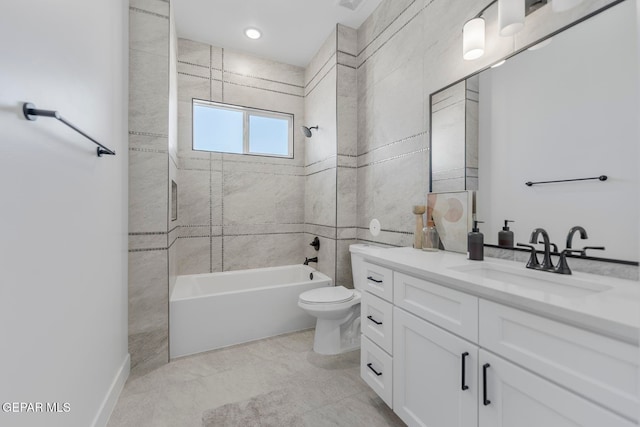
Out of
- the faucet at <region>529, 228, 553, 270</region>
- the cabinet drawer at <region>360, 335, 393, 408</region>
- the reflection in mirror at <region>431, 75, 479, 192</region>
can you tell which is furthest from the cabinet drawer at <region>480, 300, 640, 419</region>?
the reflection in mirror at <region>431, 75, 479, 192</region>

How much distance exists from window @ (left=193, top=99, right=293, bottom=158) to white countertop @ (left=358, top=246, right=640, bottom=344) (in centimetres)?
245

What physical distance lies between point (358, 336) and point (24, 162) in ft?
7.35

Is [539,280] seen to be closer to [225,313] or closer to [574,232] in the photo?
[574,232]

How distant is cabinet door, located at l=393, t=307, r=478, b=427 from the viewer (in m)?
0.98

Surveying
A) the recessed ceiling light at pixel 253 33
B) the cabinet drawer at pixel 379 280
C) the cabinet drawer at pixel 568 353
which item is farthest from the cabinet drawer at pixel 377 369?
the recessed ceiling light at pixel 253 33

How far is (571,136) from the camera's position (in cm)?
112

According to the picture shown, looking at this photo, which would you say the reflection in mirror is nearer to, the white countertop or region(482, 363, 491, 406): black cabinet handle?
the white countertop

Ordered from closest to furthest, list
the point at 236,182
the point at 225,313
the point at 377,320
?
the point at 377,320, the point at 225,313, the point at 236,182

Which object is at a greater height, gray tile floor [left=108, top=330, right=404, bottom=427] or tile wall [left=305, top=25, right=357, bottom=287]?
tile wall [left=305, top=25, right=357, bottom=287]

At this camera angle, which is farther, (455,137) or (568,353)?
(455,137)

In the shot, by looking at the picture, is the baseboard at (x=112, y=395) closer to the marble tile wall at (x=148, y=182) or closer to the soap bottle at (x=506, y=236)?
Answer: the marble tile wall at (x=148, y=182)

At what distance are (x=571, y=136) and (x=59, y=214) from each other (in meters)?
2.08

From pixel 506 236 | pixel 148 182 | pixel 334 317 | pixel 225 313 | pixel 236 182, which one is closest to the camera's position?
pixel 506 236

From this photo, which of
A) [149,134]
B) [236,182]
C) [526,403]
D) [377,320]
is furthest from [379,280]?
[236,182]
